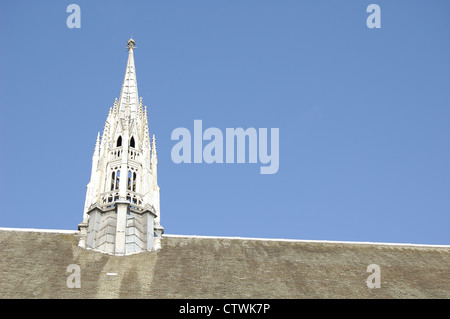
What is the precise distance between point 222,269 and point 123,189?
8971mm

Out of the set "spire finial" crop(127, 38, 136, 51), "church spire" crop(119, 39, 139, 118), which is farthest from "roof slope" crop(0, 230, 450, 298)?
"spire finial" crop(127, 38, 136, 51)

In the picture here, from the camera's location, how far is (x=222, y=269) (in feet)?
137

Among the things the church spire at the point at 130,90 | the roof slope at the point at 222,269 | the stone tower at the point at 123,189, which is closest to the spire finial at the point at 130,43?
the church spire at the point at 130,90

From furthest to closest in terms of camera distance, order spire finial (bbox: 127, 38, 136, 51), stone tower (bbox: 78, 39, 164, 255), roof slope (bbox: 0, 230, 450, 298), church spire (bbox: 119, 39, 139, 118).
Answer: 1. spire finial (bbox: 127, 38, 136, 51)
2. church spire (bbox: 119, 39, 139, 118)
3. stone tower (bbox: 78, 39, 164, 255)
4. roof slope (bbox: 0, 230, 450, 298)

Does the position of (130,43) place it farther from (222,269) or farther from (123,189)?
(222,269)

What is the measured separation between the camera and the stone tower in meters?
44.6

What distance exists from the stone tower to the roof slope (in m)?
1.06

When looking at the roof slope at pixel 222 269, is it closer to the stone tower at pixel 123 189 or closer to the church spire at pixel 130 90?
the stone tower at pixel 123 189

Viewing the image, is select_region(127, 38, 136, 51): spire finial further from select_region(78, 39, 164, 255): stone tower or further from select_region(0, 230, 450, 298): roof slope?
select_region(0, 230, 450, 298): roof slope

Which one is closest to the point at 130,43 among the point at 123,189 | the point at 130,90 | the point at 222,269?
the point at 130,90

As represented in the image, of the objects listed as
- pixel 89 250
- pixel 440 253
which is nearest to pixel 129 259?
pixel 89 250

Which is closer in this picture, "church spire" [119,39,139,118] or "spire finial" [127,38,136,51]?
"church spire" [119,39,139,118]

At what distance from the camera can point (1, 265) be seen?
4003 centimetres

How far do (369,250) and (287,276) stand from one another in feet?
26.0
